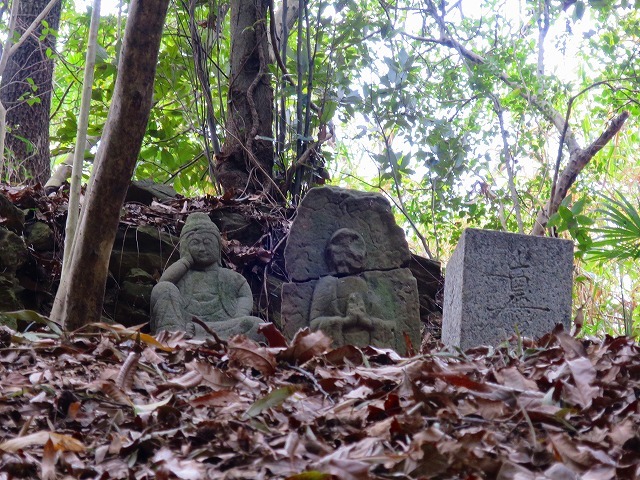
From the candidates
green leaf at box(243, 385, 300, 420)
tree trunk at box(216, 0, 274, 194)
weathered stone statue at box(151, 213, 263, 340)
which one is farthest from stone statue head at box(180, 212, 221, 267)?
green leaf at box(243, 385, 300, 420)

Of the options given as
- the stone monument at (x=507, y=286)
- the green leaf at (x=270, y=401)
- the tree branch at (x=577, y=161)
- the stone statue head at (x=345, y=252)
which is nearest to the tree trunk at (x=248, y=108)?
the stone statue head at (x=345, y=252)

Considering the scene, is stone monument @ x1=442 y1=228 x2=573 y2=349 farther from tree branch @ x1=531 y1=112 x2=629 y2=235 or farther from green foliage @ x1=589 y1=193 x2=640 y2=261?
tree branch @ x1=531 y1=112 x2=629 y2=235

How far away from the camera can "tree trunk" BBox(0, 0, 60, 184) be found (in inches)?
377

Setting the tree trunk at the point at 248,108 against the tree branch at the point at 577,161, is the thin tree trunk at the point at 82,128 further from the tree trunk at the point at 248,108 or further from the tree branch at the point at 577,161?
the tree branch at the point at 577,161

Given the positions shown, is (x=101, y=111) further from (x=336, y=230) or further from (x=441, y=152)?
(x=336, y=230)

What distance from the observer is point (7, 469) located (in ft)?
7.09

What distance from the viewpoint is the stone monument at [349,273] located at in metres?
5.38

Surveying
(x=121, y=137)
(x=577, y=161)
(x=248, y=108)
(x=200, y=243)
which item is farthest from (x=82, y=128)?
(x=577, y=161)

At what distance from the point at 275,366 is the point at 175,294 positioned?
306 centimetres

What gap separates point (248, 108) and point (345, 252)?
11.8 ft

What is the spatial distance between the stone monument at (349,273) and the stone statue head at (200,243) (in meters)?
0.93

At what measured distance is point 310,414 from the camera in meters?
2.51

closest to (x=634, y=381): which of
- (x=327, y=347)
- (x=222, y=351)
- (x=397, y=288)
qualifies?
(x=327, y=347)

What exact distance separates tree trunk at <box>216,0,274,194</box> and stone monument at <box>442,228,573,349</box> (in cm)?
372
